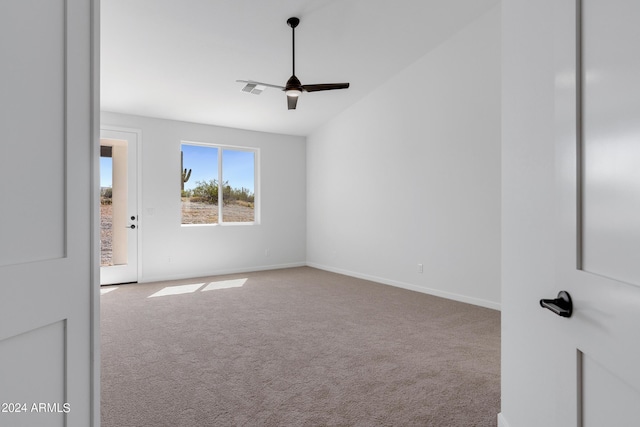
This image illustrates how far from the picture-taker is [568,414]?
94 centimetres

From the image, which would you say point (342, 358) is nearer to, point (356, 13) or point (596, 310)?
point (596, 310)

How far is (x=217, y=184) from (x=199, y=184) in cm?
32

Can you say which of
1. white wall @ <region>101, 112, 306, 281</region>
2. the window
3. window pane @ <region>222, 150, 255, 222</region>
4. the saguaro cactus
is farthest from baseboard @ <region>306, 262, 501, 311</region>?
the saguaro cactus

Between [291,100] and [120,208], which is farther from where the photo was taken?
[120,208]

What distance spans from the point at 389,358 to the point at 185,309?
2554mm

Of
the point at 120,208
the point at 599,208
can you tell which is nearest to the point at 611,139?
the point at 599,208

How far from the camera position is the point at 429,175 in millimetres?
4926

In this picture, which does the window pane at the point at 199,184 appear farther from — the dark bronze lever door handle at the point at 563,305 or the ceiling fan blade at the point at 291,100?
the dark bronze lever door handle at the point at 563,305

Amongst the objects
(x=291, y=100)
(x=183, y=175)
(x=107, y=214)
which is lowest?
(x=107, y=214)

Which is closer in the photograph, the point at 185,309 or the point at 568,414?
the point at 568,414

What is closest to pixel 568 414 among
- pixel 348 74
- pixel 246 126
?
pixel 348 74

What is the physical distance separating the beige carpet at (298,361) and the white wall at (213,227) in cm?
128

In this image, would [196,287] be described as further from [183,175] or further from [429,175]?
[429,175]

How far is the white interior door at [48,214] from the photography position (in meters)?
0.78
